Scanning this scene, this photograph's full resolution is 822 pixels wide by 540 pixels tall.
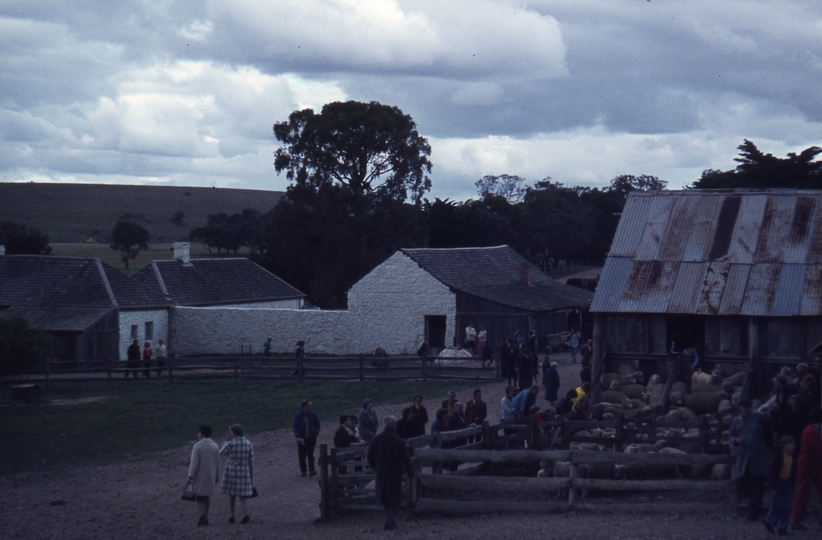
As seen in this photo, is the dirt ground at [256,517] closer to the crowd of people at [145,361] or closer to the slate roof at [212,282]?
the crowd of people at [145,361]

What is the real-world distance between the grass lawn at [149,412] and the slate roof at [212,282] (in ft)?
41.5

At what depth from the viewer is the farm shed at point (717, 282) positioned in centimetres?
1984

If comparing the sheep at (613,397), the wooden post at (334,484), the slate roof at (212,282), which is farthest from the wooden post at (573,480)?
the slate roof at (212,282)

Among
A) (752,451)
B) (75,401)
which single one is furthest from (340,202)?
(752,451)

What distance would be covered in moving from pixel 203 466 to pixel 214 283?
34.3 meters

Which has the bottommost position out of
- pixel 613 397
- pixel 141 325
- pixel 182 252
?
pixel 613 397

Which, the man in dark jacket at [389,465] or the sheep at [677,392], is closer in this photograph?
the man in dark jacket at [389,465]

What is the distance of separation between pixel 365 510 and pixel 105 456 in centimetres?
776

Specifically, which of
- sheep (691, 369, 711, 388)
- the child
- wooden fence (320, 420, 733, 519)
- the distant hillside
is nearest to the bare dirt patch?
wooden fence (320, 420, 733, 519)

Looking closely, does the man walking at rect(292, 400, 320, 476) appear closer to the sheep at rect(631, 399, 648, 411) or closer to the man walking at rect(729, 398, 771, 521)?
the man walking at rect(729, 398, 771, 521)

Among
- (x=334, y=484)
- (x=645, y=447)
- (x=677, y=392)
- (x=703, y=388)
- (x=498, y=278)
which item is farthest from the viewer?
(x=498, y=278)

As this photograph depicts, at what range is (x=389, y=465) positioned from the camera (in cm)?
1126

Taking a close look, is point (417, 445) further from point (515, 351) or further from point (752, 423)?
point (515, 351)

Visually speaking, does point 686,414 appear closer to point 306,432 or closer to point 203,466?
point 306,432
